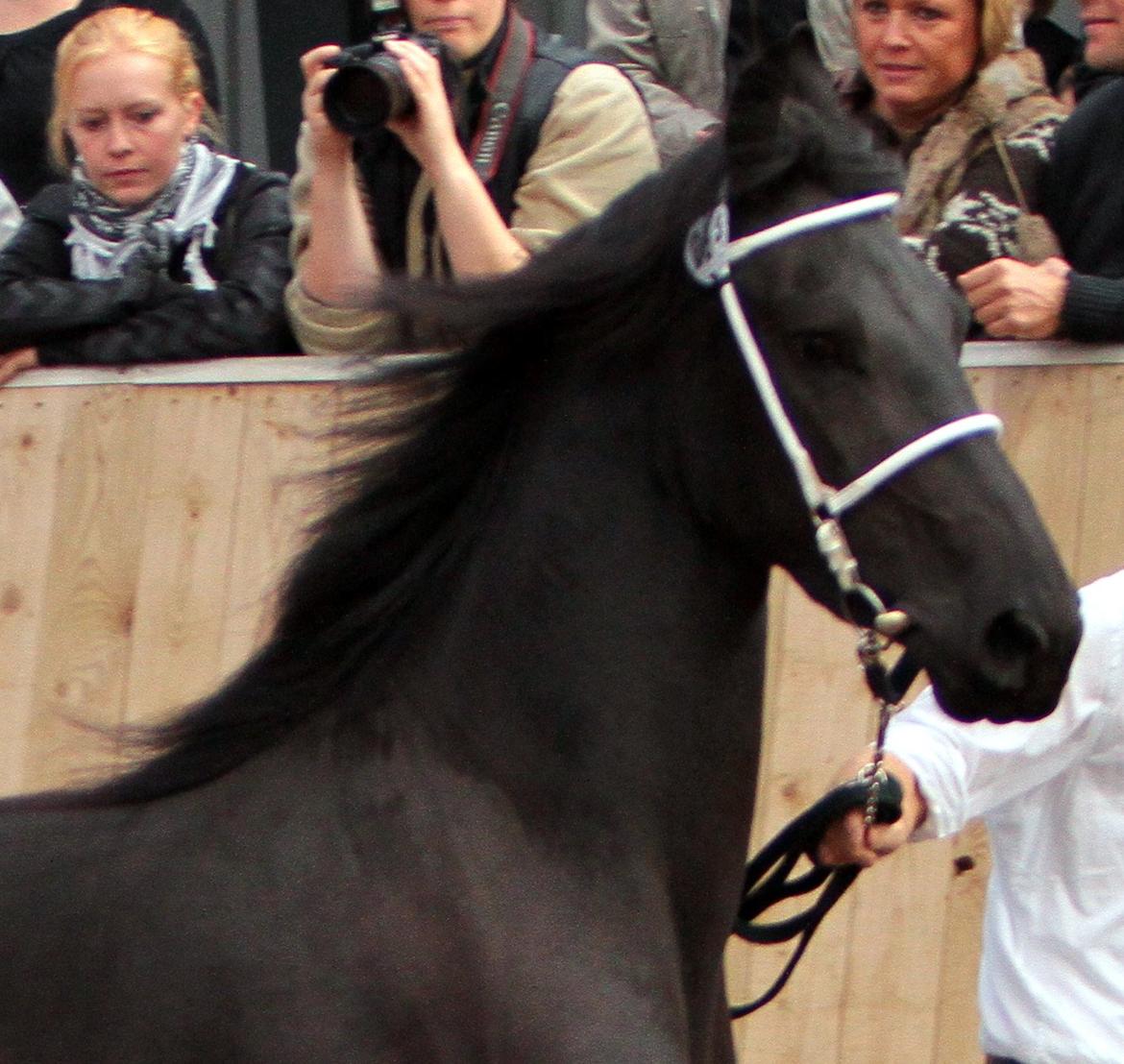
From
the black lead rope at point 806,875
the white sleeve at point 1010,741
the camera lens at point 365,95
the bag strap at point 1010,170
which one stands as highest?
the camera lens at point 365,95

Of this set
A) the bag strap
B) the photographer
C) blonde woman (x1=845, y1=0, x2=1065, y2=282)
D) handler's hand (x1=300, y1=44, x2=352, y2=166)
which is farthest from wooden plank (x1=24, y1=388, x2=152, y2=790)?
the bag strap

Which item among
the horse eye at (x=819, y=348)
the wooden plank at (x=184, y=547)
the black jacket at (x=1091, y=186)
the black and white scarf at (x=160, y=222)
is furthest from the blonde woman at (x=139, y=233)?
the horse eye at (x=819, y=348)

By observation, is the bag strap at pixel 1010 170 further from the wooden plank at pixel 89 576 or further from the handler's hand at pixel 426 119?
the wooden plank at pixel 89 576

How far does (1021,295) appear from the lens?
3.86 meters

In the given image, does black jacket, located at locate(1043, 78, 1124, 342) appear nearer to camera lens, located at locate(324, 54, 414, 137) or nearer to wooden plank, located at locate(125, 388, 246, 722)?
camera lens, located at locate(324, 54, 414, 137)

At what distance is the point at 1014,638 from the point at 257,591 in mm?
2398

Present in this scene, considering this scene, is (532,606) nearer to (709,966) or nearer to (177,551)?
(709,966)

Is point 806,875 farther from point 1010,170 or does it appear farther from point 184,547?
point 184,547

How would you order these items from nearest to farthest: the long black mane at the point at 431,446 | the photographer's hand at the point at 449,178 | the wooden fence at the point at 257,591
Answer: the long black mane at the point at 431,446 < the photographer's hand at the point at 449,178 < the wooden fence at the point at 257,591

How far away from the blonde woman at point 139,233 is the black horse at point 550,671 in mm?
1968

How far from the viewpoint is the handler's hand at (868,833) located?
2756mm

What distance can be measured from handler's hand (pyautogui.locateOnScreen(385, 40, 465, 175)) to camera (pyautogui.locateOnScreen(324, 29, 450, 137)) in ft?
0.05

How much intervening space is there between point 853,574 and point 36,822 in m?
1.03

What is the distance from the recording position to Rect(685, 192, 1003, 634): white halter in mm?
2301
